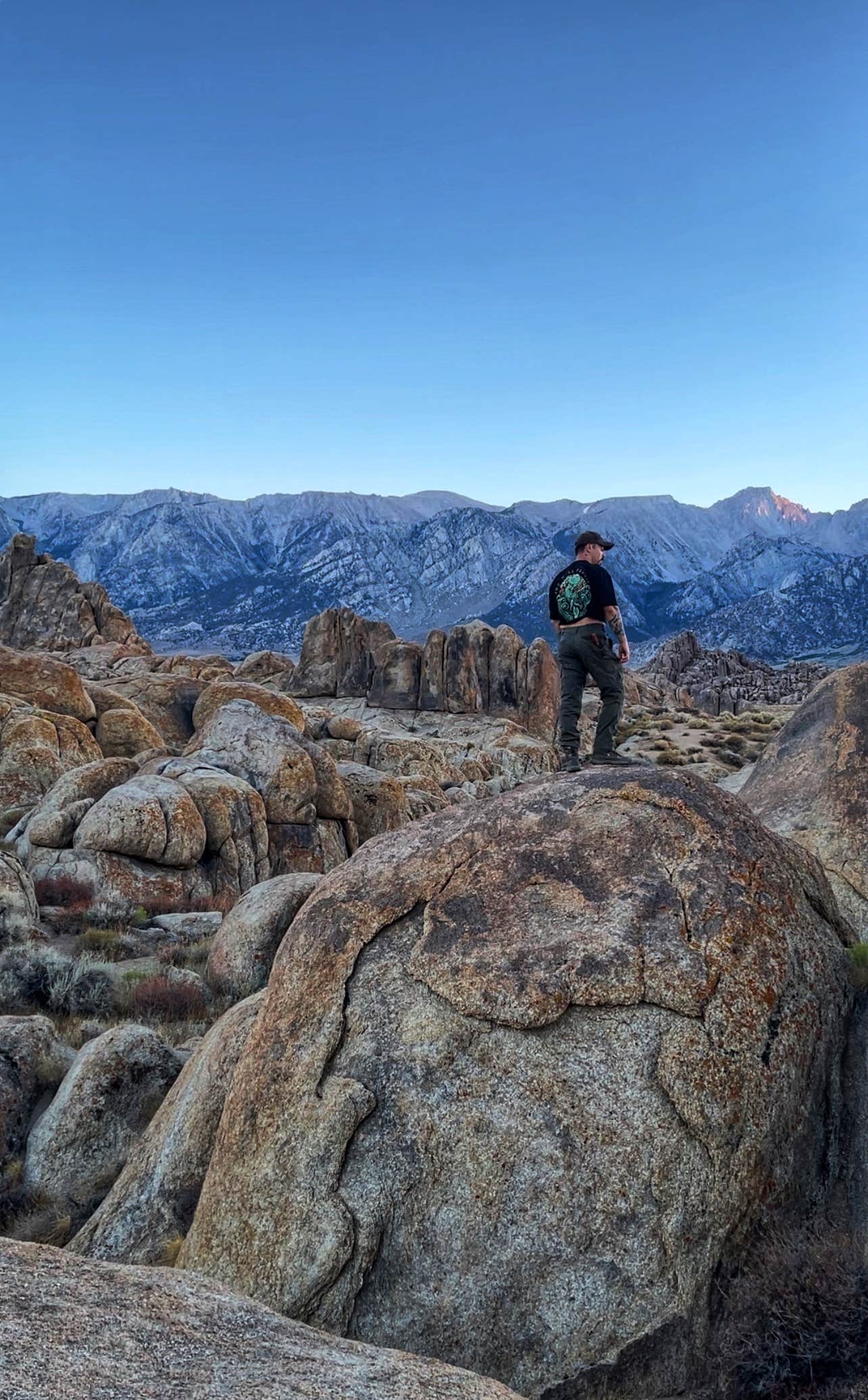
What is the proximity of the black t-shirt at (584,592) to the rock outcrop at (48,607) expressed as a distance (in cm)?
7549

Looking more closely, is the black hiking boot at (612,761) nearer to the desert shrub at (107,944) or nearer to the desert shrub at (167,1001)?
the desert shrub at (167,1001)

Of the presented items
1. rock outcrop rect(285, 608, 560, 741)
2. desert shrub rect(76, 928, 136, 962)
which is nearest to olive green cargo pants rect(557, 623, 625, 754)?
desert shrub rect(76, 928, 136, 962)

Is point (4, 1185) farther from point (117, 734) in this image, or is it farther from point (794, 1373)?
point (117, 734)

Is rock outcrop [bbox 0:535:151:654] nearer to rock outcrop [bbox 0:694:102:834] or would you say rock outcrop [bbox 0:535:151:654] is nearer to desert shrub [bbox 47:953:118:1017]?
rock outcrop [bbox 0:694:102:834]

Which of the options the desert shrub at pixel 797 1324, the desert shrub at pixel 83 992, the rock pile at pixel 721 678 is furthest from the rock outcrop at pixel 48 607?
the desert shrub at pixel 797 1324

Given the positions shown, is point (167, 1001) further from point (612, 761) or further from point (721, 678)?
point (721, 678)

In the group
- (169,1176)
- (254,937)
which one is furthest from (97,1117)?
(254,937)

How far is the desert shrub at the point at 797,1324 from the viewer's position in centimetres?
485

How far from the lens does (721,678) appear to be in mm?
109375

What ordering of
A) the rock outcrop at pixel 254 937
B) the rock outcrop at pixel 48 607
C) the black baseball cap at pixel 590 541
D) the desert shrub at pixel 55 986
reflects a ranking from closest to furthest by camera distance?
the black baseball cap at pixel 590 541 < the rock outcrop at pixel 254 937 < the desert shrub at pixel 55 986 < the rock outcrop at pixel 48 607

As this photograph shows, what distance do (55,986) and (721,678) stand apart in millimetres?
103929


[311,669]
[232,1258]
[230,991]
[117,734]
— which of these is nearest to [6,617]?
[311,669]

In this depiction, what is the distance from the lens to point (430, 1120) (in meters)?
6.01

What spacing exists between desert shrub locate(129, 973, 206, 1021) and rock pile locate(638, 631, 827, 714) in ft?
254
